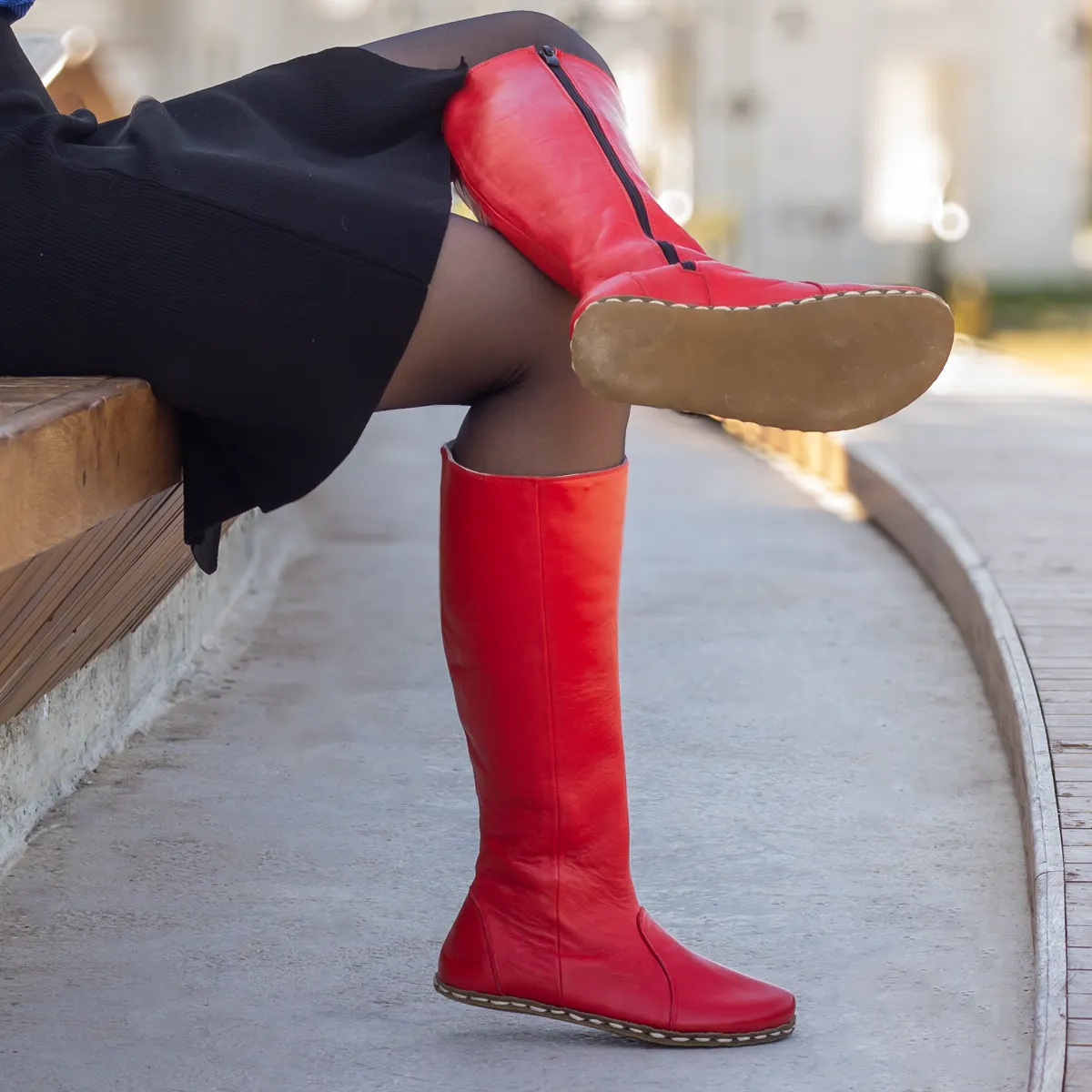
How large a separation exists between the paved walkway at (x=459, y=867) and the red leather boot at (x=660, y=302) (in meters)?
0.57

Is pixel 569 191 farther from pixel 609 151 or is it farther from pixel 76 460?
pixel 76 460

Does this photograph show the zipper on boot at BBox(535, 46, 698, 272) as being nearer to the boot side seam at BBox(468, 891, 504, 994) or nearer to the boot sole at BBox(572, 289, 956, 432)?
the boot sole at BBox(572, 289, 956, 432)

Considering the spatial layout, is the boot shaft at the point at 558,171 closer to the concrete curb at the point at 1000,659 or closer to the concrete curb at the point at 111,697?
the concrete curb at the point at 1000,659

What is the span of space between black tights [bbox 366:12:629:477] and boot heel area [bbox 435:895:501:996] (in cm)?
38

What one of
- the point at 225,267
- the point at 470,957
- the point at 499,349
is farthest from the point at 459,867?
the point at 225,267

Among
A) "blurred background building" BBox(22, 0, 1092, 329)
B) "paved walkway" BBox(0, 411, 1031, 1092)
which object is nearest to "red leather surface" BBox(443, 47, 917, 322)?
"paved walkway" BBox(0, 411, 1031, 1092)

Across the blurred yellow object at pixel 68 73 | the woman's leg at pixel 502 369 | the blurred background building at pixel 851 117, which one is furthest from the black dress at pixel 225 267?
the blurred background building at pixel 851 117

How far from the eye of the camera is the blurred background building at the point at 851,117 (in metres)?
12.3

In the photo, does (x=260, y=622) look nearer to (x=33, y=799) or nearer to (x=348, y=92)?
(x=33, y=799)

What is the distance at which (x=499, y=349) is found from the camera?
122 centimetres

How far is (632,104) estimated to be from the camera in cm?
1289

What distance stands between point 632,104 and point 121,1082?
12.2 meters

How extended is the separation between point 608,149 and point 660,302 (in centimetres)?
20

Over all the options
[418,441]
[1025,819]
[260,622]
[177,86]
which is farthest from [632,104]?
[1025,819]
